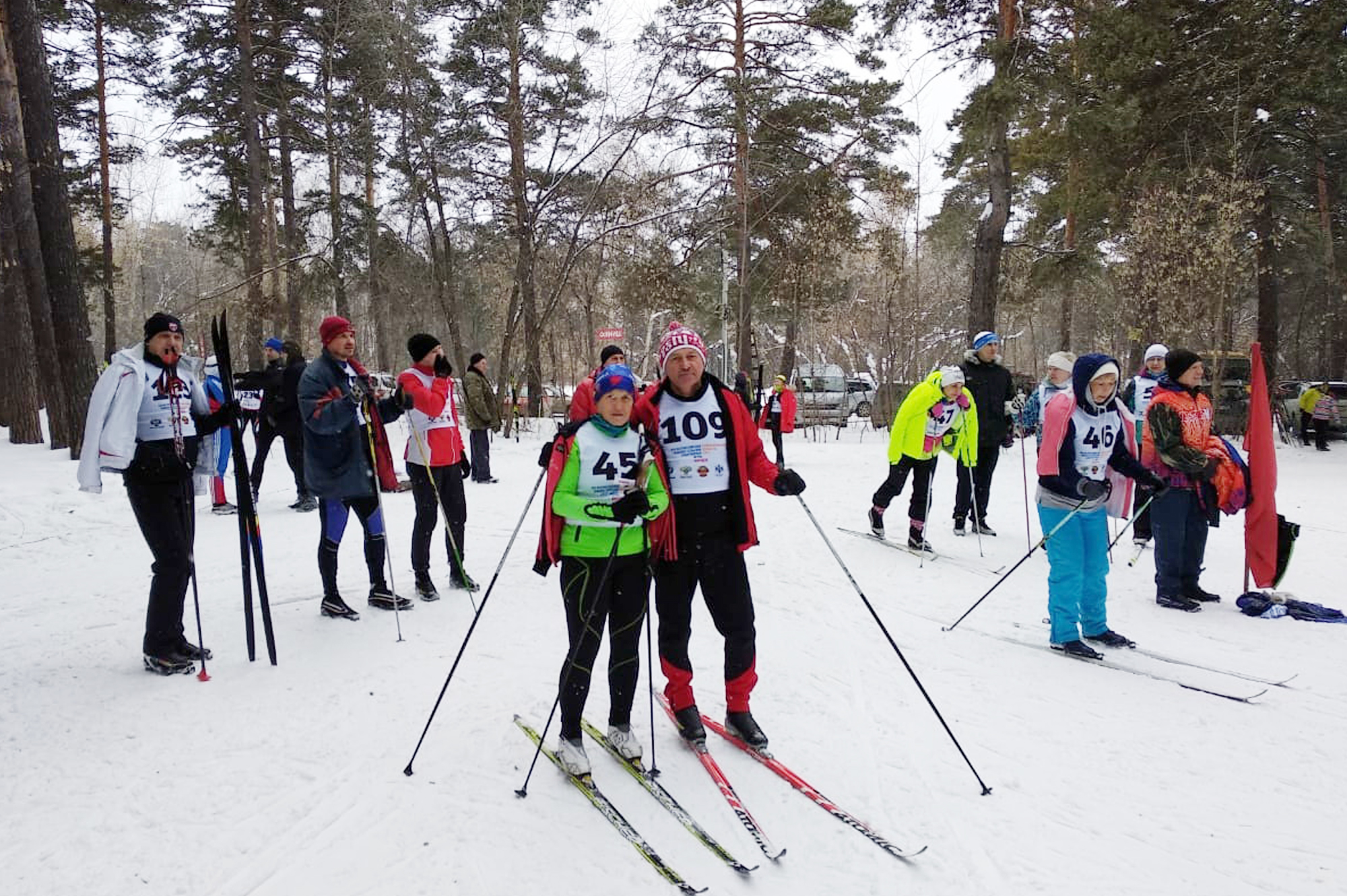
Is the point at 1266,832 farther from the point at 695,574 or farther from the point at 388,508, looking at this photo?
the point at 388,508

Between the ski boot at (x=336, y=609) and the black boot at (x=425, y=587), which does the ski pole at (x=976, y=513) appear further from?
the ski boot at (x=336, y=609)

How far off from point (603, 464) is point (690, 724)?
48.6 inches

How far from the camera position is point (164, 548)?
4117mm

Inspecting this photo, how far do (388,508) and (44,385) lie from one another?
630 centimetres

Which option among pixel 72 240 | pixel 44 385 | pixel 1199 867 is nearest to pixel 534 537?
pixel 1199 867

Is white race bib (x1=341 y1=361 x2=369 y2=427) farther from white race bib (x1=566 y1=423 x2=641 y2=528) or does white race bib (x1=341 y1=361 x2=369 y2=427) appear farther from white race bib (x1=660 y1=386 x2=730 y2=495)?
white race bib (x1=660 y1=386 x2=730 y2=495)

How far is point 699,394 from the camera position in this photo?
3.45m

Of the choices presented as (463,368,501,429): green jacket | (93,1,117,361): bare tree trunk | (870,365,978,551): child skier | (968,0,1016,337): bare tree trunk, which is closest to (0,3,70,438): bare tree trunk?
(463,368,501,429): green jacket

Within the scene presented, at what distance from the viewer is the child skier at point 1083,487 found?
457 cm

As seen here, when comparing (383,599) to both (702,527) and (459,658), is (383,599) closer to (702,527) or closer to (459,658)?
(459,658)

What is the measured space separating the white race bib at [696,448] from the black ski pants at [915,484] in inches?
173

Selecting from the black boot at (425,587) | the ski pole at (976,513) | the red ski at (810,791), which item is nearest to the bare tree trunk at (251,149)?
the black boot at (425,587)

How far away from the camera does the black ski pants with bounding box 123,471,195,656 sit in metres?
4.11

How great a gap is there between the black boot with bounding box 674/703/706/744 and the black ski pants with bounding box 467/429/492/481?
817 centimetres
